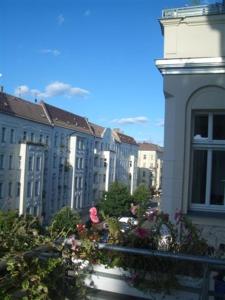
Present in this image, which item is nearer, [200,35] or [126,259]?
[126,259]

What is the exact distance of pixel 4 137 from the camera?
4475cm

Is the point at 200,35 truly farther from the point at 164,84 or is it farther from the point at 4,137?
the point at 4,137

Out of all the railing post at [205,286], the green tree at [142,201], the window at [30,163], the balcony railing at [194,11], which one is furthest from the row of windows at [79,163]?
the railing post at [205,286]

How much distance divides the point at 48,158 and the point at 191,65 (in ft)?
158

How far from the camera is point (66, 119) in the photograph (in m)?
62.8

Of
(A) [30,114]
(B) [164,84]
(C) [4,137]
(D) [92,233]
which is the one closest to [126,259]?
(D) [92,233]

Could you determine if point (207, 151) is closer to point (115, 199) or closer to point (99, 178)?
point (115, 199)

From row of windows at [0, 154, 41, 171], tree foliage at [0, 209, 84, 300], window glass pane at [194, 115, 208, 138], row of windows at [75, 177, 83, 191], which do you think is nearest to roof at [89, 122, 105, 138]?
row of windows at [75, 177, 83, 191]

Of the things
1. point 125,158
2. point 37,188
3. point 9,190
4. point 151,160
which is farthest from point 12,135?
point 151,160

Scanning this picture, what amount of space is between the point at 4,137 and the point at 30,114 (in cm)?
717

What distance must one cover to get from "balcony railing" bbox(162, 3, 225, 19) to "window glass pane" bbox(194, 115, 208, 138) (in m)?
1.71

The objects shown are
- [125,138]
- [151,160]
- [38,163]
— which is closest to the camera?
[38,163]

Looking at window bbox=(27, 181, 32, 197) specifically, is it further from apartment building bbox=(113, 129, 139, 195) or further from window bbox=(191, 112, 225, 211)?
window bbox=(191, 112, 225, 211)

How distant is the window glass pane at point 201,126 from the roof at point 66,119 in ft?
162
